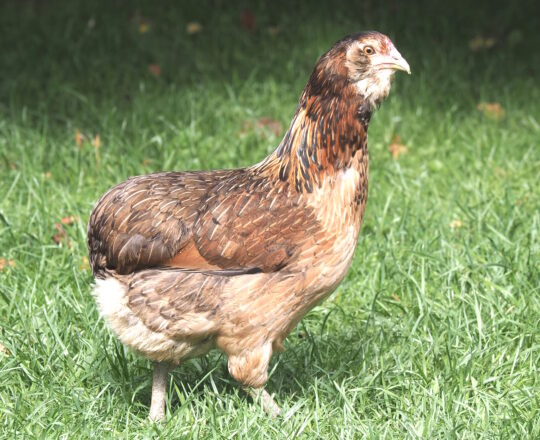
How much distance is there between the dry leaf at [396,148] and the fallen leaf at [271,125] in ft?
2.58

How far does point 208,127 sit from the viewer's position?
259 inches

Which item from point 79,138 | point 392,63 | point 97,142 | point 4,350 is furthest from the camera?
point 79,138

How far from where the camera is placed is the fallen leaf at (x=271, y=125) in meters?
6.62

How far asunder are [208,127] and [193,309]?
305cm

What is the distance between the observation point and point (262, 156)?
631cm

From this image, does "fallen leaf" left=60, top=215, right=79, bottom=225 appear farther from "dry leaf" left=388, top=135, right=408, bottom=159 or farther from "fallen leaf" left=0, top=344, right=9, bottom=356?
"dry leaf" left=388, top=135, right=408, bottom=159

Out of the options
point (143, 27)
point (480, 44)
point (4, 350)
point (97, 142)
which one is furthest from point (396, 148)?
point (4, 350)

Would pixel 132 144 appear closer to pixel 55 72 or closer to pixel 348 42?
pixel 55 72

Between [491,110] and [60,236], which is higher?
[491,110]

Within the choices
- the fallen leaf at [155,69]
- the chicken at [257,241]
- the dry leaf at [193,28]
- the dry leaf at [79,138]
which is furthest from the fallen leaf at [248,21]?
the chicken at [257,241]

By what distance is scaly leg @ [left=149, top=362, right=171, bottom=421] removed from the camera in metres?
4.01

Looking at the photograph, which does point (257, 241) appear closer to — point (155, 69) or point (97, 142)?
point (97, 142)

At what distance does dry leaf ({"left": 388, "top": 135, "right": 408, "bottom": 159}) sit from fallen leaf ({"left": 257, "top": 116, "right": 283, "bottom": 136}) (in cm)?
79

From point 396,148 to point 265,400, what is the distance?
2969mm
